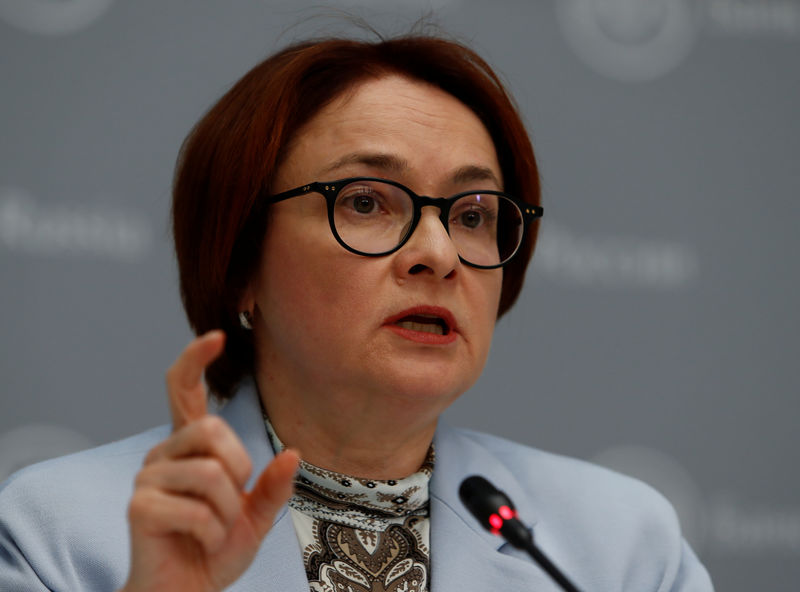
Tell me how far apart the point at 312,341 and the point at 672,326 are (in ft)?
4.35

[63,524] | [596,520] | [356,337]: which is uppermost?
[356,337]

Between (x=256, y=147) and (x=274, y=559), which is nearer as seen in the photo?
(x=274, y=559)

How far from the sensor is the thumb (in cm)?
95

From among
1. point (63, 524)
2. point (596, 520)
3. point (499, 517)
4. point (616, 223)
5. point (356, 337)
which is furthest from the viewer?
point (616, 223)

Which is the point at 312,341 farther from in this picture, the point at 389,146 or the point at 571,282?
the point at 571,282

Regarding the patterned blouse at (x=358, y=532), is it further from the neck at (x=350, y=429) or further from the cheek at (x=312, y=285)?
the cheek at (x=312, y=285)

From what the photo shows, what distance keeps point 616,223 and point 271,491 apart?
5.46ft

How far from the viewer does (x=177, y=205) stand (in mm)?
1694

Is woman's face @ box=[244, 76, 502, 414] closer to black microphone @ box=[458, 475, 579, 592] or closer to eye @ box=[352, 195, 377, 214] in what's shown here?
eye @ box=[352, 195, 377, 214]

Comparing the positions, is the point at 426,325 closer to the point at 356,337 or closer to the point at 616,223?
the point at 356,337

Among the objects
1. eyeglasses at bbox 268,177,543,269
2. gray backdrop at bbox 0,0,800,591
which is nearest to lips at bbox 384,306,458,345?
eyeglasses at bbox 268,177,543,269

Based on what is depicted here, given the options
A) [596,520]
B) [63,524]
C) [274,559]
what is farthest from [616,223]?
[63,524]

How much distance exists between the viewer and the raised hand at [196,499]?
3.00 feet

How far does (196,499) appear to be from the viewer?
3.07 feet
